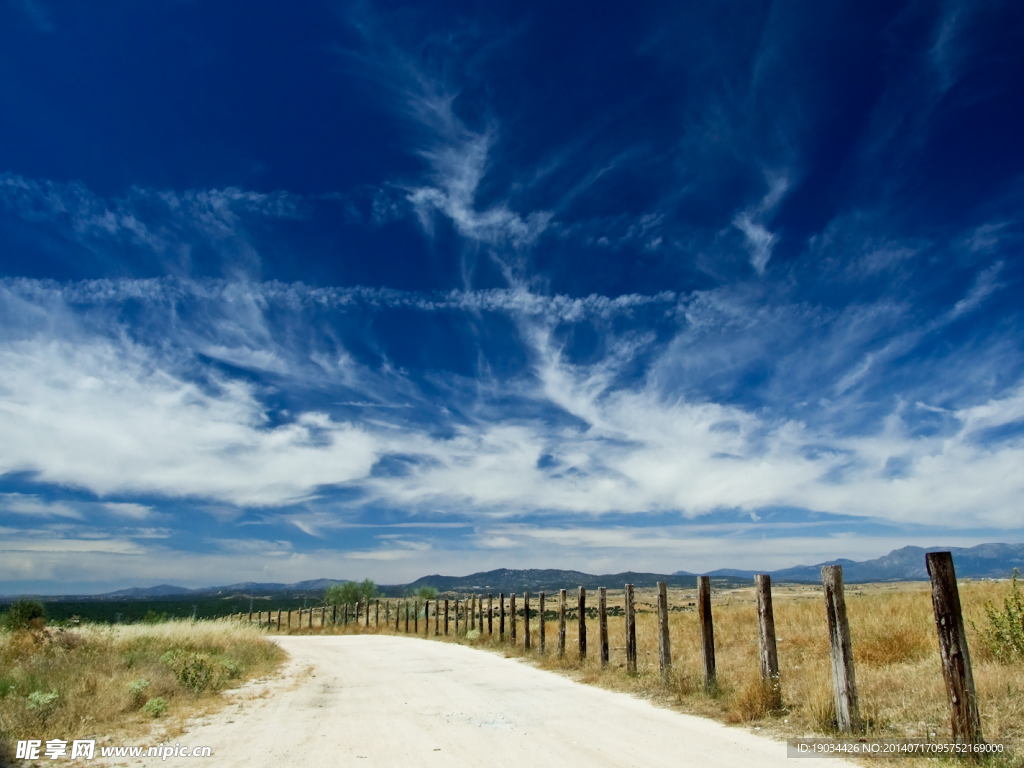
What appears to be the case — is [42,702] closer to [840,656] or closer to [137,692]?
[137,692]

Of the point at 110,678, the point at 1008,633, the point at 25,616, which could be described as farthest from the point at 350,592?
the point at 1008,633

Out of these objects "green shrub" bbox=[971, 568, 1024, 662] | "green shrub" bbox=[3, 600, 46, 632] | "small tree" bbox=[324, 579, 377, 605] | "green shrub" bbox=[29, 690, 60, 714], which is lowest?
"small tree" bbox=[324, 579, 377, 605]

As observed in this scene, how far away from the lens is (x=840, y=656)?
759 cm

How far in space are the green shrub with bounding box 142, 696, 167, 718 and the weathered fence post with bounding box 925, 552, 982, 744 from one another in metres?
11.2

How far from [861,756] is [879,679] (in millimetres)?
3519

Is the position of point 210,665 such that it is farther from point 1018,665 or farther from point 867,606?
point 867,606

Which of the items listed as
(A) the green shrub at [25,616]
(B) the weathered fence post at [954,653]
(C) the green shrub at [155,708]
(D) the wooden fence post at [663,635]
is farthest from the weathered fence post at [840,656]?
(A) the green shrub at [25,616]

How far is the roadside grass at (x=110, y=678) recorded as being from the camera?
8.46 meters

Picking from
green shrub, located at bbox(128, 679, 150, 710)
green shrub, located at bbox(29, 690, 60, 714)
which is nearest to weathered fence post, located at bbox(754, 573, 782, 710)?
green shrub, located at bbox(128, 679, 150, 710)

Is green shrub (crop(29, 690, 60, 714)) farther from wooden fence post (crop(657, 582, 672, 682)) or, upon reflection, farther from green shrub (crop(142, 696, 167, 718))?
wooden fence post (crop(657, 582, 672, 682))

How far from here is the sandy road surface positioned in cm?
681

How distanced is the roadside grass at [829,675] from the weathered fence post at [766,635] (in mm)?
245

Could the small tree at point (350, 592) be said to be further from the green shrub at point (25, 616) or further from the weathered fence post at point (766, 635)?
the weathered fence post at point (766, 635)

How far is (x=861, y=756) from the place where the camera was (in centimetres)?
647
